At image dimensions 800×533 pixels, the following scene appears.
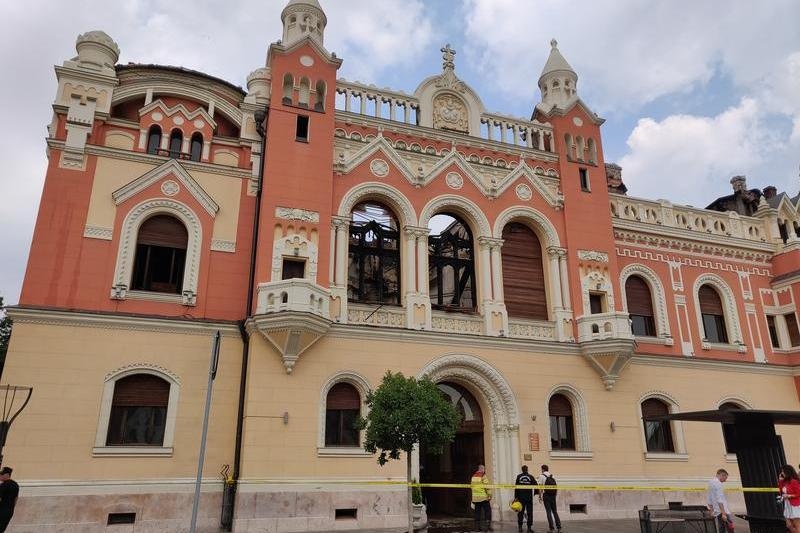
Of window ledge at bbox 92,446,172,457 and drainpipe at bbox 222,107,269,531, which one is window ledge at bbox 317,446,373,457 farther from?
window ledge at bbox 92,446,172,457

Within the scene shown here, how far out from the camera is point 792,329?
82.4 ft

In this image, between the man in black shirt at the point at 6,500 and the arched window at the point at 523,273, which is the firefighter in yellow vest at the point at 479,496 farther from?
the man in black shirt at the point at 6,500

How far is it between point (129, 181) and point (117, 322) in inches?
180

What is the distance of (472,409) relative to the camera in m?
19.7

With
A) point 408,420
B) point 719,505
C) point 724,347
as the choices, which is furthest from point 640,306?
point 408,420

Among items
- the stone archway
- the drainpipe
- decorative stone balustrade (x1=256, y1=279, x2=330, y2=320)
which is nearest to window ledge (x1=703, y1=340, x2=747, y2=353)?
the stone archway

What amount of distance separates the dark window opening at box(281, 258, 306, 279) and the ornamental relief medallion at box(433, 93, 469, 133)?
Result: 7945 mm

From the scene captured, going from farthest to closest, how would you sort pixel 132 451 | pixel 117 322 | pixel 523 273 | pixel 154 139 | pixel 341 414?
pixel 523 273, pixel 154 139, pixel 341 414, pixel 117 322, pixel 132 451

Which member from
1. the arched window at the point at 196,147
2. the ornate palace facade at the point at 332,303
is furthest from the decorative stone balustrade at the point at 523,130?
the arched window at the point at 196,147

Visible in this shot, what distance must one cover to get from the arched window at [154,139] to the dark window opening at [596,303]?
16165 millimetres

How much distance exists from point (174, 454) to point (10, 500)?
5620 mm

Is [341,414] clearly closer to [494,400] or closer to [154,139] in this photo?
[494,400]

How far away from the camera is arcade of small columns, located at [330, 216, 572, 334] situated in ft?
61.6

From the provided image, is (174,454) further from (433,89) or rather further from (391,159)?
(433,89)
